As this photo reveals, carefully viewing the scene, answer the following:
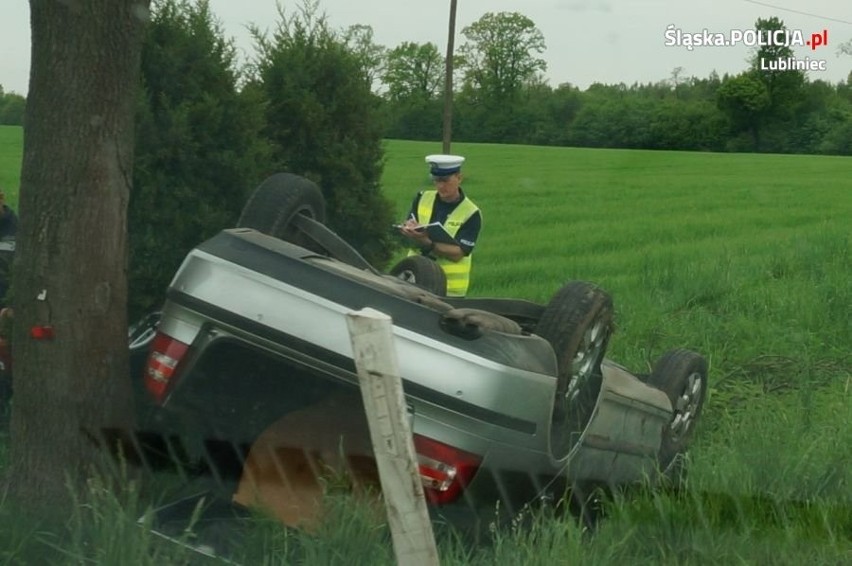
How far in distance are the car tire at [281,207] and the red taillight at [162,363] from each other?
3.21ft

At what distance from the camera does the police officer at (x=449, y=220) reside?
8719mm

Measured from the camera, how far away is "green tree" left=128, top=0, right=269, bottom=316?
7.41 m

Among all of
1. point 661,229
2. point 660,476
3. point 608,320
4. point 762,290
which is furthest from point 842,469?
point 661,229

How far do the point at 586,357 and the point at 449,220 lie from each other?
3.41 meters

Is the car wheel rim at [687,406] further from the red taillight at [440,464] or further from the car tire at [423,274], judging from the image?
the red taillight at [440,464]

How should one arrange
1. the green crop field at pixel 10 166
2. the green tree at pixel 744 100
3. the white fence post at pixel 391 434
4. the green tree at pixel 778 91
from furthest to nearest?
1. the green tree at pixel 744 100
2. the green tree at pixel 778 91
3. the green crop field at pixel 10 166
4. the white fence post at pixel 391 434

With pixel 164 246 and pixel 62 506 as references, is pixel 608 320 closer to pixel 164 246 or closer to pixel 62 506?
pixel 62 506

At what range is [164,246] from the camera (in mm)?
7441

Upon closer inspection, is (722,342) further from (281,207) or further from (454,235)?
(281,207)

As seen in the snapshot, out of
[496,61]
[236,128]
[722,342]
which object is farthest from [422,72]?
[236,128]

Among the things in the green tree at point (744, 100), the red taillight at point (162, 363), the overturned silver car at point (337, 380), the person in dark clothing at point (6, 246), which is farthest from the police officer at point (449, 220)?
the green tree at point (744, 100)

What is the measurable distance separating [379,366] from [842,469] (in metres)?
3.33

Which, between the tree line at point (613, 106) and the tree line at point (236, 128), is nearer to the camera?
the tree line at point (236, 128)

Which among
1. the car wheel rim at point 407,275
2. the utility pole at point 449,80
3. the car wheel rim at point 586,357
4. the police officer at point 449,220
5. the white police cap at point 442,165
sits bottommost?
the car wheel rim at point 586,357
